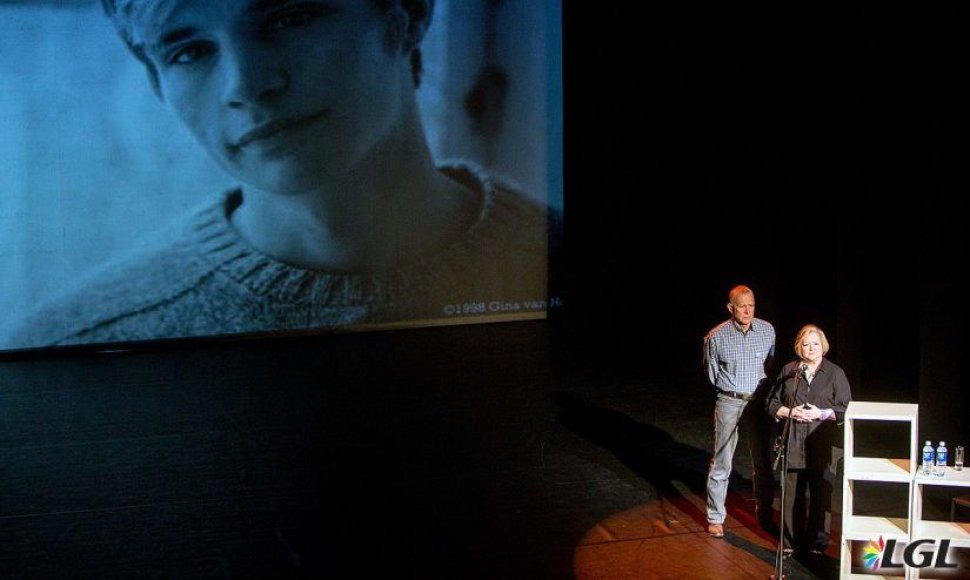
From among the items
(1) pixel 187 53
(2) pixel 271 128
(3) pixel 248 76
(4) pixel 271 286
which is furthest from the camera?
(4) pixel 271 286

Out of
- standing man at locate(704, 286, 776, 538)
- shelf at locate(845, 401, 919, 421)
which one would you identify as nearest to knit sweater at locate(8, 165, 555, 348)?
standing man at locate(704, 286, 776, 538)

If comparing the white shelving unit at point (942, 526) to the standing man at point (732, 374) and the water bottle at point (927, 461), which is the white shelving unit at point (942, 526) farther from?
the standing man at point (732, 374)

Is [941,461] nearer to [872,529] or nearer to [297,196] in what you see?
[872,529]

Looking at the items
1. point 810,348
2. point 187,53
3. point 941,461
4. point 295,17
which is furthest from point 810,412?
point 187,53

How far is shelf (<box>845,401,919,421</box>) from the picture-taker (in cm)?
432

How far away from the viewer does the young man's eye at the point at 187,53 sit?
10.5 metres

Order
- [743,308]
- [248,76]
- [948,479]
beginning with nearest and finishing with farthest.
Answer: [948,479], [743,308], [248,76]

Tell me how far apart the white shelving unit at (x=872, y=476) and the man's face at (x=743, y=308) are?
2.18ft

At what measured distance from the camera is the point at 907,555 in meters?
4.25

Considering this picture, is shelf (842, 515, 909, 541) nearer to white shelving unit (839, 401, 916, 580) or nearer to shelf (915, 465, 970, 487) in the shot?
white shelving unit (839, 401, 916, 580)

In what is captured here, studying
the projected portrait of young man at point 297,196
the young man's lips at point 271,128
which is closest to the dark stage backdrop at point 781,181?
the projected portrait of young man at point 297,196

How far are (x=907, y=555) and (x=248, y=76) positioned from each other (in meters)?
8.39

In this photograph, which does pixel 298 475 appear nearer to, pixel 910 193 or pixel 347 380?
pixel 347 380

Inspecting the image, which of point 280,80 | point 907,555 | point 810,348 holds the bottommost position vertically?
point 907,555
